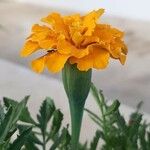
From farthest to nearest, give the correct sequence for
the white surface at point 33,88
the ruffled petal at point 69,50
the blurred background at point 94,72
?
the blurred background at point 94,72 < the white surface at point 33,88 < the ruffled petal at point 69,50

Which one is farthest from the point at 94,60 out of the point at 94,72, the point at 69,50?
the point at 94,72

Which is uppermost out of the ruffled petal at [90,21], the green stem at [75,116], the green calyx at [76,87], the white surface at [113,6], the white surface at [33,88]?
the white surface at [113,6]

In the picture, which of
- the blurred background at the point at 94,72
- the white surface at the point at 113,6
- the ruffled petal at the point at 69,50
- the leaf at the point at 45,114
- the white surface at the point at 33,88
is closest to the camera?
the ruffled petal at the point at 69,50

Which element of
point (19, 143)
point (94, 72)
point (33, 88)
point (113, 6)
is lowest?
point (19, 143)

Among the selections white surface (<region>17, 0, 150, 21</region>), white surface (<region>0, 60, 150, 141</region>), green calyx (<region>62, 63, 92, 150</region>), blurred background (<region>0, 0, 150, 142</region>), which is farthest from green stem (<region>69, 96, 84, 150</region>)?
white surface (<region>17, 0, 150, 21</region>)

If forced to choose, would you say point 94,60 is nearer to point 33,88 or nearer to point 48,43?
point 48,43

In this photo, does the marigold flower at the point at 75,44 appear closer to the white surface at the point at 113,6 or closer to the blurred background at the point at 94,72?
the blurred background at the point at 94,72

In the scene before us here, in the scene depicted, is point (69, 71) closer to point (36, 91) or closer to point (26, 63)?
point (36, 91)

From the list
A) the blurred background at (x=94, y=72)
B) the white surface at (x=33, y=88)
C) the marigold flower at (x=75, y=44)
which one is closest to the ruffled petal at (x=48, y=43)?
the marigold flower at (x=75, y=44)
